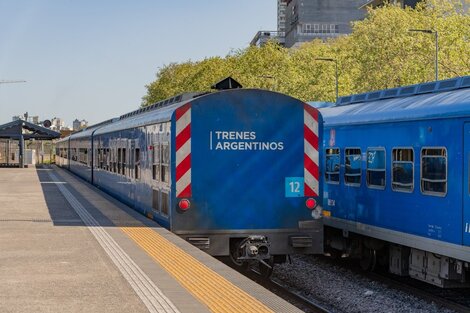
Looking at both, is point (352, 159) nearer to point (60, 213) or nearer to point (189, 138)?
point (189, 138)

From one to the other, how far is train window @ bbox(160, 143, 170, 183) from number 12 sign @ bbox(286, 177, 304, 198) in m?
1.97

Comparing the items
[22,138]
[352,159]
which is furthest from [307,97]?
[352,159]

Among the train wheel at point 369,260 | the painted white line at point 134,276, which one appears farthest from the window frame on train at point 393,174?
the painted white line at point 134,276

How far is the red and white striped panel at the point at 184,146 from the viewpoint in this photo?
42.6 ft

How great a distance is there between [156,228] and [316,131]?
336 cm

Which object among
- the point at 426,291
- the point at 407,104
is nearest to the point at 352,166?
the point at 407,104

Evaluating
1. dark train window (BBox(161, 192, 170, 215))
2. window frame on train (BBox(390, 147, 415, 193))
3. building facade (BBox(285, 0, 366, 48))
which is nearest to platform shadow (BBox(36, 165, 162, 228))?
dark train window (BBox(161, 192, 170, 215))

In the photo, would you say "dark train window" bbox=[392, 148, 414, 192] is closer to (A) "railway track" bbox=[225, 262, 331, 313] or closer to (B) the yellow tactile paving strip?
(A) "railway track" bbox=[225, 262, 331, 313]

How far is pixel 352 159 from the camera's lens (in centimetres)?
1617

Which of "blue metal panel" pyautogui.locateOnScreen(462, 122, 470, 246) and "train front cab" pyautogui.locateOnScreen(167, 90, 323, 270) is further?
"train front cab" pyautogui.locateOnScreen(167, 90, 323, 270)

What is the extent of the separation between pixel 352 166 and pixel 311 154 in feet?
9.52

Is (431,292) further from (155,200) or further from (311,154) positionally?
(155,200)

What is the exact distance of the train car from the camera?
12.1m

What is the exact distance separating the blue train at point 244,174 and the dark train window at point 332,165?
3.51m
